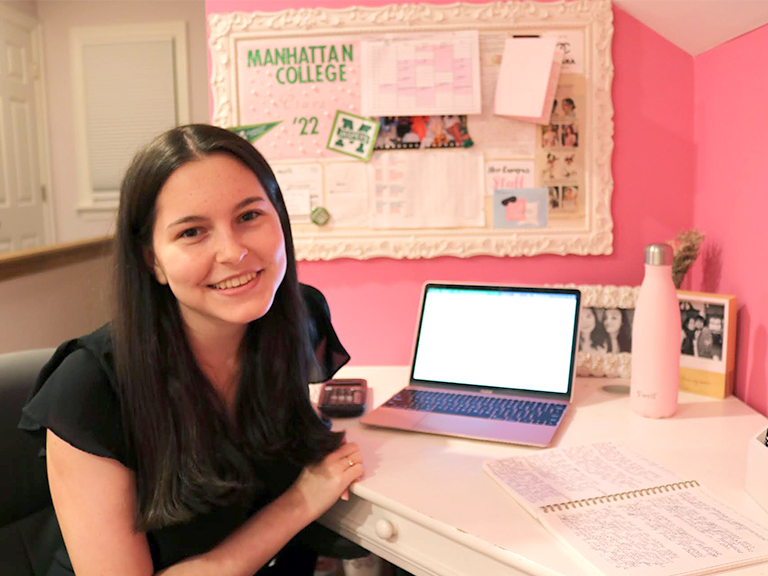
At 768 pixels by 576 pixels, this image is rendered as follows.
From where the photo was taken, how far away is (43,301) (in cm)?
275

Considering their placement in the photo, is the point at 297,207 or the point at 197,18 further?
the point at 197,18

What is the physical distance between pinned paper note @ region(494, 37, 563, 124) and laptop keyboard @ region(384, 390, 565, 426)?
2.07ft

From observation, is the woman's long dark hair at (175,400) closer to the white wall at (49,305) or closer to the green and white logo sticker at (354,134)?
the green and white logo sticker at (354,134)

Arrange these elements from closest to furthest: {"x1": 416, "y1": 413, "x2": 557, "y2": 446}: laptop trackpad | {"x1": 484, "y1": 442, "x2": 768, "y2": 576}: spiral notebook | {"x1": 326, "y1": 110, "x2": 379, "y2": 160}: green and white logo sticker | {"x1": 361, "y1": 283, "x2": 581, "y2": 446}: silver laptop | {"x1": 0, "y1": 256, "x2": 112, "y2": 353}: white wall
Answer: {"x1": 484, "y1": 442, "x2": 768, "y2": 576}: spiral notebook
{"x1": 416, "y1": 413, "x2": 557, "y2": 446}: laptop trackpad
{"x1": 361, "y1": 283, "x2": 581, "y2": 446}: silver laptop
{"x1": 326, "y1": 110, "x2": 379, "y2": 160}: green and white logo sticker
{"x1": 0, "y1": 256, "x2": 112, "y2": 353}: white wall

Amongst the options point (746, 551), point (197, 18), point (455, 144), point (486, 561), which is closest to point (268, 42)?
point (455, 144)

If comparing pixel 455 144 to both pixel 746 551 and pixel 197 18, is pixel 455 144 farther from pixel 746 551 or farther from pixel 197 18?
pixel 197 18

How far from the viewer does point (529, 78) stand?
1.44m

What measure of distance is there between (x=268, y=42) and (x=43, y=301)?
181cm

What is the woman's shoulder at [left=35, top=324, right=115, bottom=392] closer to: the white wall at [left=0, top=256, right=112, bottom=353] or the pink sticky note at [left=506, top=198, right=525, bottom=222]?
the pink sticky note at [left=506, top=198, right=525, bottom=222]

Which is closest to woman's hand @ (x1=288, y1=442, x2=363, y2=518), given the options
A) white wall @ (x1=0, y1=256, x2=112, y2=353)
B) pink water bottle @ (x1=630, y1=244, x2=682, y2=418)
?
pink water bottle @ (x1=630, y1=244, x2=682, y2=418)

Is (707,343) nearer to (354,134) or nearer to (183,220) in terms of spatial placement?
(354,134)

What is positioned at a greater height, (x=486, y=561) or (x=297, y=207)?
(x=297, y=207)

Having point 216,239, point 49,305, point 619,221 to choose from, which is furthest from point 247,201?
point 49,305

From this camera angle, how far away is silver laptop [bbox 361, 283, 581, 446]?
1187 mm
